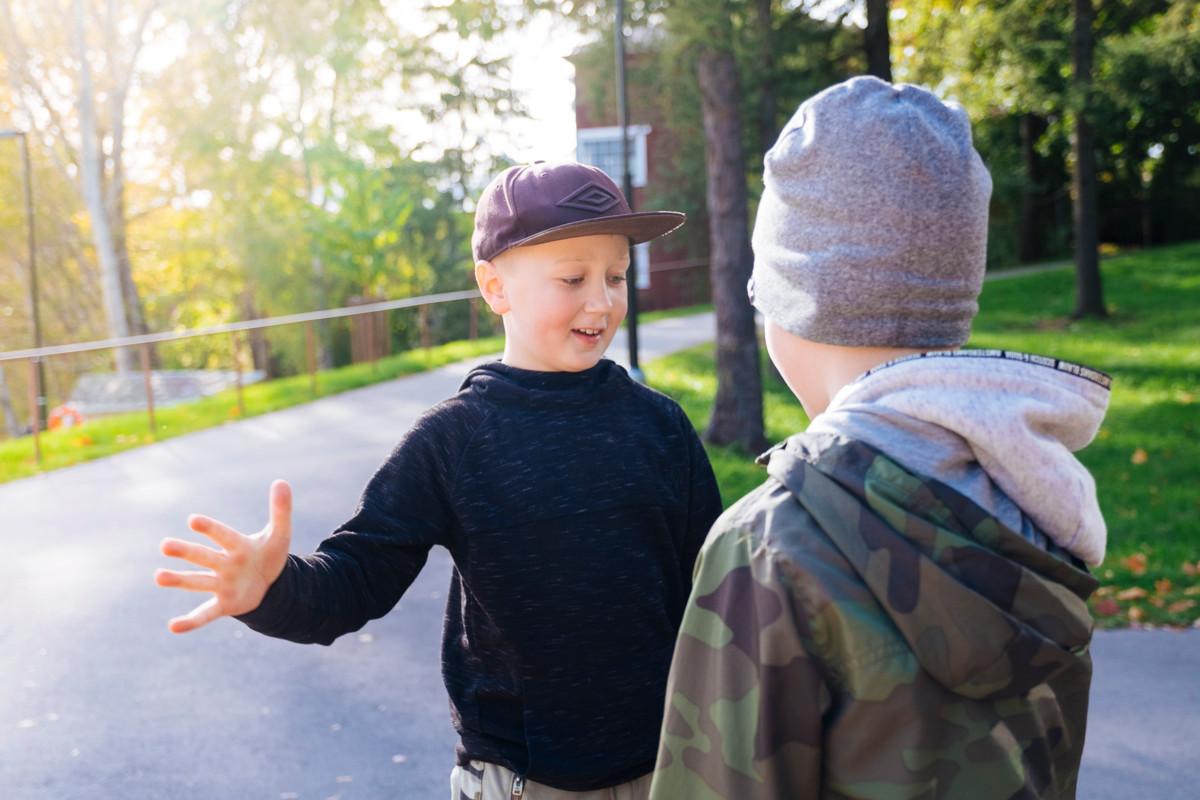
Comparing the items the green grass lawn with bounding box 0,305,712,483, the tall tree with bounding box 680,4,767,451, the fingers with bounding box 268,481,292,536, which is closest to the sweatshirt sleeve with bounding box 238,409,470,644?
the fingers with bounding box 268,481,292,536

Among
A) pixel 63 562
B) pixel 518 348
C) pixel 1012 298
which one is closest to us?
pixel 518 348

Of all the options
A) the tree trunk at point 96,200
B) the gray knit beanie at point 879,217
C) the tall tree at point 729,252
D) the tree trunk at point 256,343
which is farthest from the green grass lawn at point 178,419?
the tree trunk at point 96,200

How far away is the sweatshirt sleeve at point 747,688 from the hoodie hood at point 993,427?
21 cm

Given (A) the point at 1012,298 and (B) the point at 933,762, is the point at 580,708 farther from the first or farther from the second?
(A) the point at 1012,298

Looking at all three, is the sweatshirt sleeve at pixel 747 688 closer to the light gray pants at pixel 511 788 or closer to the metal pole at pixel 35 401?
the light gray pants at pixel 511 788

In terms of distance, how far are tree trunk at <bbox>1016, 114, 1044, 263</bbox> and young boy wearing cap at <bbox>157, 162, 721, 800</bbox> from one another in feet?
101

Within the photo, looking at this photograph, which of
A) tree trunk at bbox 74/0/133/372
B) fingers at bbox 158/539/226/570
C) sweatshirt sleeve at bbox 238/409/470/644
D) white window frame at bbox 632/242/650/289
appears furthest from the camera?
white window frame at bbox 632/242/650/289

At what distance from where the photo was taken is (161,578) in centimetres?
180

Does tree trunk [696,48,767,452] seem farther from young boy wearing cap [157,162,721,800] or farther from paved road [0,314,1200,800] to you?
young boy wearing cap [157,162,721,800]

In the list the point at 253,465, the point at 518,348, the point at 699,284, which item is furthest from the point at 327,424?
the point at 699,284

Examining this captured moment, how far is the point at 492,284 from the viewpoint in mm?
2432

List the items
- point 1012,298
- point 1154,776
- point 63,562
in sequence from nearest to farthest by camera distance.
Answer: point 1154,776
point 63,562
point 1012,298

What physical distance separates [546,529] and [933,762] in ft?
3.44

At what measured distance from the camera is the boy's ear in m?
2.41
